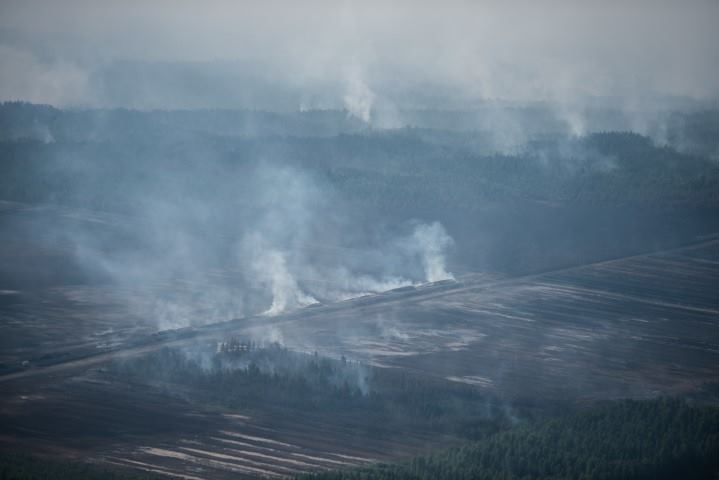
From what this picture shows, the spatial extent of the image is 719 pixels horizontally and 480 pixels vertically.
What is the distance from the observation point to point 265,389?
4631cm

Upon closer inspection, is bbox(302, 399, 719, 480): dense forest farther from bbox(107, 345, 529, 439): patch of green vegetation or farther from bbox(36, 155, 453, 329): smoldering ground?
bbox(36, 155, 453, 329): smoldering ground

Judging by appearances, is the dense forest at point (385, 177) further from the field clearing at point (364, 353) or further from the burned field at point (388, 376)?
the burned field at point (388, 376)

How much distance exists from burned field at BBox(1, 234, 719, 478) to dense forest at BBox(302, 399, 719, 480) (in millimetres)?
2278

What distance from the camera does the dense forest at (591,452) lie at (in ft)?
122

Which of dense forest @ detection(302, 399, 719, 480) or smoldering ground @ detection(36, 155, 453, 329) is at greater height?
smoldering ground @ detection(36, 155, 453, 329)

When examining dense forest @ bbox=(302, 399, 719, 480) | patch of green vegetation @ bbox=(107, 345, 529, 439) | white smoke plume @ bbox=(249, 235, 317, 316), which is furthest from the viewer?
white smoke plume @ bbox=(249, 235, 317, 316)

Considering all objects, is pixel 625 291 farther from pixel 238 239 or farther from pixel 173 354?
pixel 173 354

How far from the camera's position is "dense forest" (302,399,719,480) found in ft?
122

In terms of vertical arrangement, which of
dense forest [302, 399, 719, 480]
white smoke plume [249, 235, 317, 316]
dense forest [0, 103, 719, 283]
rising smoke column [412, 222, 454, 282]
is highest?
dense forest [0, 103, 719, 283]

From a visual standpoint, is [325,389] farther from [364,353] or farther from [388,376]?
[364,353]

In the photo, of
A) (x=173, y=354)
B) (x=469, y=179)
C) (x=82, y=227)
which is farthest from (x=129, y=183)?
(x=173, y=354)

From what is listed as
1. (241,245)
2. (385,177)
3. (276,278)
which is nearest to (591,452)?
(276,278)

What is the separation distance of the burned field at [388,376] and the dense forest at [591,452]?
228 cm

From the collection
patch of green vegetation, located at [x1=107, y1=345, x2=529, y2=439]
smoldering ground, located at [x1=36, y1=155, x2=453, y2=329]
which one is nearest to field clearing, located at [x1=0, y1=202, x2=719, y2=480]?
patch of green vegetation, located at [x1=107, y1=345, x2=529, y2=439]
